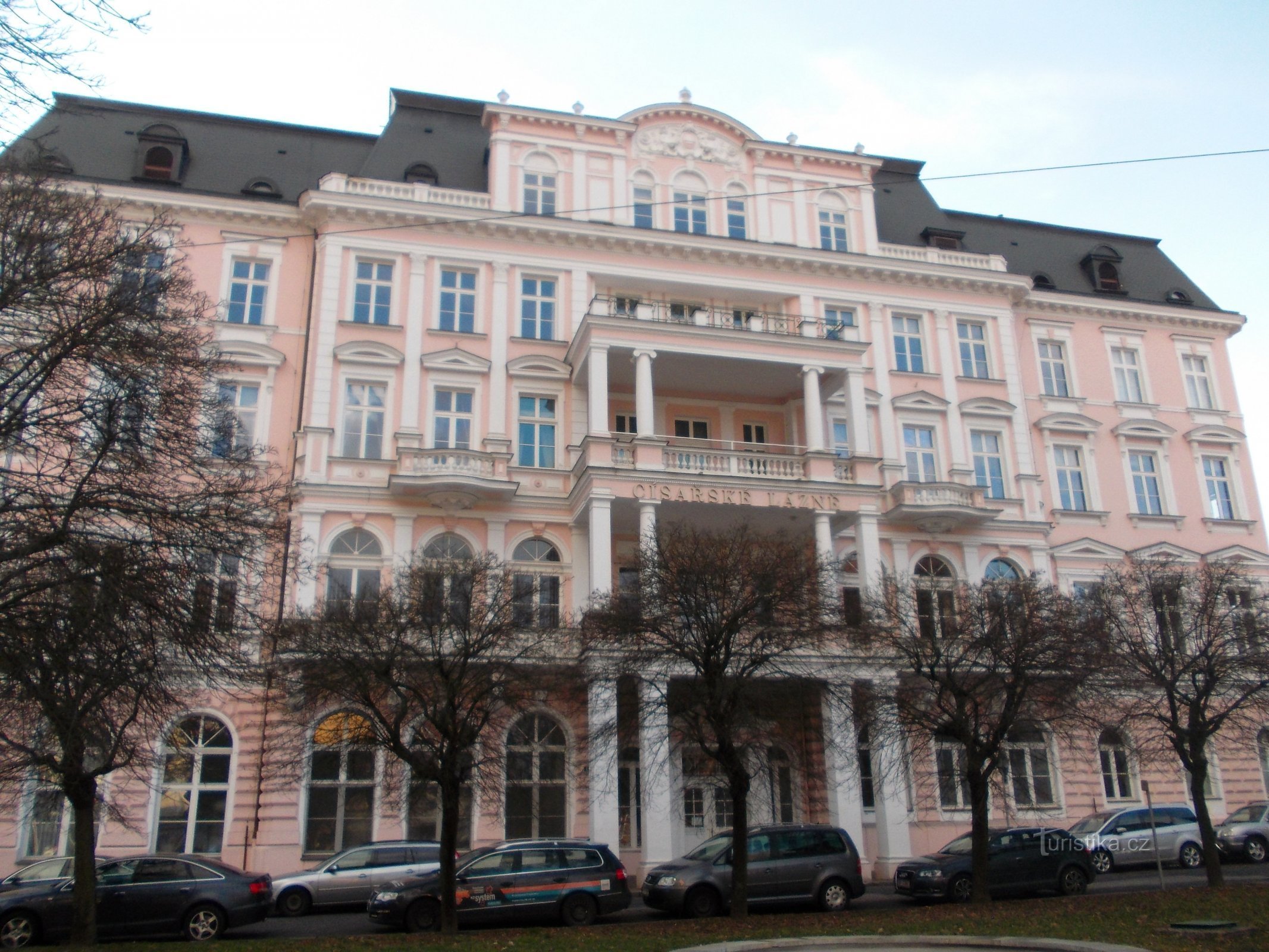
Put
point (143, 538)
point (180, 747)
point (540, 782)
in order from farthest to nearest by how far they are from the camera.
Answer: point (540, 782) → point (180, 747) → point (143, 538)

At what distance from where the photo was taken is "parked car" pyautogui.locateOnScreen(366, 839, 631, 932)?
1820 centimetres

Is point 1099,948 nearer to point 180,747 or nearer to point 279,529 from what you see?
point 279,529

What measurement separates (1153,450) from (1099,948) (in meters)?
27.1

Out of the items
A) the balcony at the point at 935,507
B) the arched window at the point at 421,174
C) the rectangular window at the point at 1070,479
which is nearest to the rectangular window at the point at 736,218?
the arched window at the point at 421,174

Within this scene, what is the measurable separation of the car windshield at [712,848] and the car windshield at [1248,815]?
49.6ft

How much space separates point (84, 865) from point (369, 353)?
16.5m

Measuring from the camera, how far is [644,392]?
2852 centimetres

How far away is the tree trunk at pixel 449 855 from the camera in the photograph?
54.7 ft

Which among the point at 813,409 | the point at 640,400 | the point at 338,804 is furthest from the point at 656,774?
the point at 813,409

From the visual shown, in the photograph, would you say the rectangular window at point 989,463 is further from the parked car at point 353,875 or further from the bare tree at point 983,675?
the parked car at point 353,875

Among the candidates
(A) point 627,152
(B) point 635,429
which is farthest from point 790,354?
(A) point 627,152

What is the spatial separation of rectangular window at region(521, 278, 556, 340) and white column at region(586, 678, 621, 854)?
39.0 ft

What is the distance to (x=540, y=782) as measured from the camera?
24.1 meters

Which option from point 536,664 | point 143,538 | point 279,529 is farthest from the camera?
point 536,664
